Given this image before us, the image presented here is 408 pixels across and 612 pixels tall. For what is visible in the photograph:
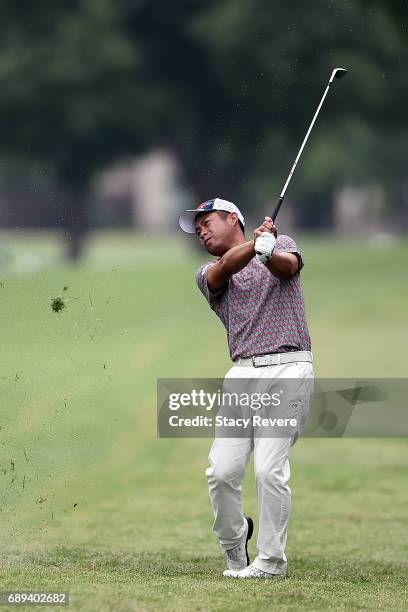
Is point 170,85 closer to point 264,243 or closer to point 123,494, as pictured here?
point 123,494

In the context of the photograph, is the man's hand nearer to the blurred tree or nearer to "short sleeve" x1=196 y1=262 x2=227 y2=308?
"short sleeve" x1=196 y1=262 x2=227 y2=308

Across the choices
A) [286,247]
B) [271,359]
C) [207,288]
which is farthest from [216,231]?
[271,359]

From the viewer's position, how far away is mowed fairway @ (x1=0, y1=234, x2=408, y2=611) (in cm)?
761

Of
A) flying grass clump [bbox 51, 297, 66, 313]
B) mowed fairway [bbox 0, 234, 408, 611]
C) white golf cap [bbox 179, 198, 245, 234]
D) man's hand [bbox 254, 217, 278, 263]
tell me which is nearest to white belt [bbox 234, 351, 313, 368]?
man's hand [bbox 254, 217, 278, 263]

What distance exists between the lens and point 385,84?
52.7m

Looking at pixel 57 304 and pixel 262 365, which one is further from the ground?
pixel 57 304

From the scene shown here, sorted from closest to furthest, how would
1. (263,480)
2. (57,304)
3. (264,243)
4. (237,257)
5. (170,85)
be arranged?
(264,243), (237,257), (263,480), (57,304), (170,85)

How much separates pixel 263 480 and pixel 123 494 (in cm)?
484

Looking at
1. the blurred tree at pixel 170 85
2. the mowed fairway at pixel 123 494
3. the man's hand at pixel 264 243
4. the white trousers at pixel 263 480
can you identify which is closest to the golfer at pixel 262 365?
the white trousers at pixel 263 480

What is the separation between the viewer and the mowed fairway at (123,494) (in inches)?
300

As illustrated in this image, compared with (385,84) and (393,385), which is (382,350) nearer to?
(393,385)

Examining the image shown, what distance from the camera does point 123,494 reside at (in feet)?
40.9

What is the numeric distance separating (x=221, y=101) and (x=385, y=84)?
6.08m

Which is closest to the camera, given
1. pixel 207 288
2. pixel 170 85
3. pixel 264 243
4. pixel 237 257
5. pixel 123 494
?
pixel 264 243
